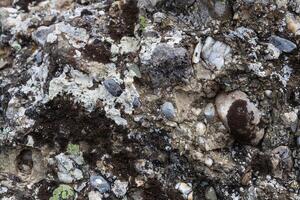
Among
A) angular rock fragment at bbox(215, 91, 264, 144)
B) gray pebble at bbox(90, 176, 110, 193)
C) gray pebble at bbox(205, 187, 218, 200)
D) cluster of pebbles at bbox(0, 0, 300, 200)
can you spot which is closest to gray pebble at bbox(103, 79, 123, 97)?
cluster of pebbles at bbox(0, 0, 300, 200)

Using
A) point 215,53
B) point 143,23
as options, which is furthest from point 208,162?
point 143,23

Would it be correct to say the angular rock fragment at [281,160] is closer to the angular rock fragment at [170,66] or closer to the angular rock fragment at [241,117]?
the angular rock fragment at [241,117]

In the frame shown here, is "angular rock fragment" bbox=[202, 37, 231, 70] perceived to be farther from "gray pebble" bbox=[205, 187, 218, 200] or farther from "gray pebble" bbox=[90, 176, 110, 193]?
"gray pebble" bbox=[90, 176, 110, 193]

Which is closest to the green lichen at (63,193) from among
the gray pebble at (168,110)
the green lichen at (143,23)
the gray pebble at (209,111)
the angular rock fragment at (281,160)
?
the gray pebble at (168,110)

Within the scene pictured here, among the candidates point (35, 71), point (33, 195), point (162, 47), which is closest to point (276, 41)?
point (162, 47)

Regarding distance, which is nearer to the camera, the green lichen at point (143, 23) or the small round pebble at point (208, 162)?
the small round pebble at point (208, 162)

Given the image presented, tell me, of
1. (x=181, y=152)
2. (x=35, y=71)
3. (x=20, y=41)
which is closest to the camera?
(x=181, y=152)

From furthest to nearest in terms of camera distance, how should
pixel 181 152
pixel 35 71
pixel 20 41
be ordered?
pixel 20 41, pixel 35 71, pixel 181 152

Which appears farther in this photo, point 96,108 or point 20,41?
point 20,41

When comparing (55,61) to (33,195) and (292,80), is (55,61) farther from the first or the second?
(292,80)
